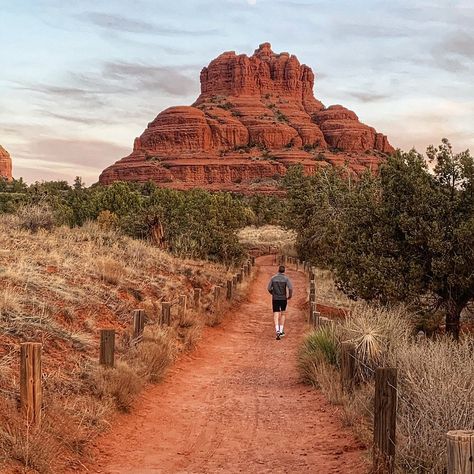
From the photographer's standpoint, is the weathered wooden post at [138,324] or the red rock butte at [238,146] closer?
the weathered wooden post at [138,324]

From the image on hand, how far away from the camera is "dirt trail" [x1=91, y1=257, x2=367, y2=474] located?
6422mm

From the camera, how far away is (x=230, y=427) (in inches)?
309

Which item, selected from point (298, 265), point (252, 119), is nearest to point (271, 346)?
point (298, 265)

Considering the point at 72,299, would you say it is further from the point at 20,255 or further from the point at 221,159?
the point at 221,159

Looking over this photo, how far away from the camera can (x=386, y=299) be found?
1294cm

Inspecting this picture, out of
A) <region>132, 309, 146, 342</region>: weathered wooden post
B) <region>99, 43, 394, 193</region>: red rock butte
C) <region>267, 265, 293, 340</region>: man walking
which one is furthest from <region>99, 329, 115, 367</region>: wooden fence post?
<region>99, 43, 394, 193</region>: red rock butte

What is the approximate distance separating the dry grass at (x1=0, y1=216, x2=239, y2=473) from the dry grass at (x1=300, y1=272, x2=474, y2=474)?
315 centimetres

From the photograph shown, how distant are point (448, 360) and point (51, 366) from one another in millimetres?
5174

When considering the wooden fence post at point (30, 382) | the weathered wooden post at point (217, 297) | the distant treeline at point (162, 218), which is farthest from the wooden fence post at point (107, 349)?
the distant treeline at point (162, 218)

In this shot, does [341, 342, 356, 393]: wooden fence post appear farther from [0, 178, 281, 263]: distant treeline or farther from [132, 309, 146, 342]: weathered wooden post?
[0, 178, 281, 263]: distant treeline

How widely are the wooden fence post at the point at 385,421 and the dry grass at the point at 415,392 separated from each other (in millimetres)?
114

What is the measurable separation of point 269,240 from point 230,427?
55878 mm

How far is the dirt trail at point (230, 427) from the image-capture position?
21.1 ft

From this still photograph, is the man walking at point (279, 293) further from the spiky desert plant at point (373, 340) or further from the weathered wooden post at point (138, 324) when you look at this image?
the spiky desert plant at point (373, 340)
